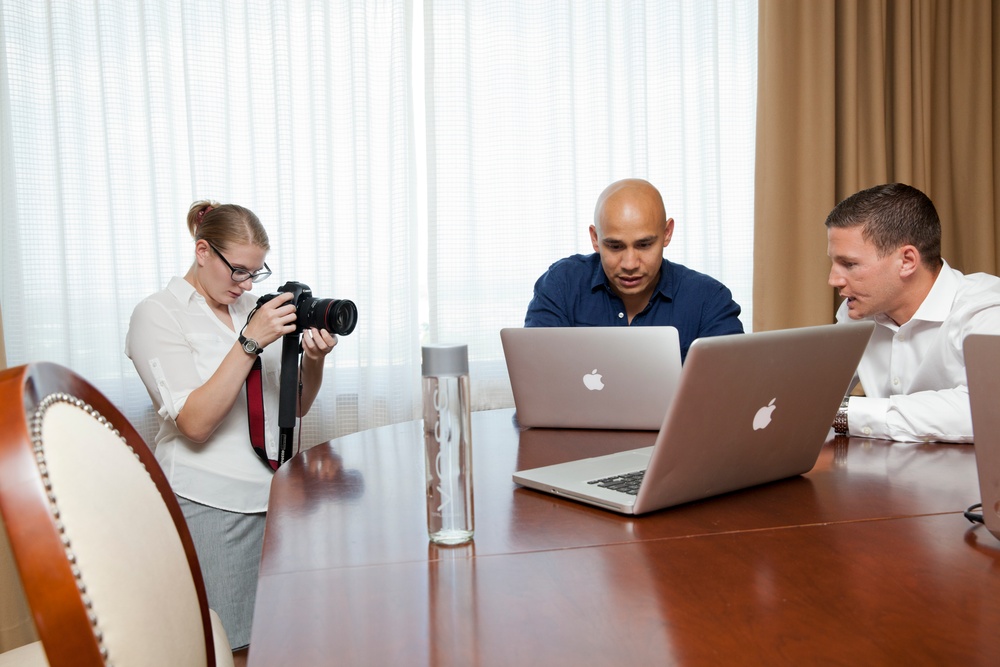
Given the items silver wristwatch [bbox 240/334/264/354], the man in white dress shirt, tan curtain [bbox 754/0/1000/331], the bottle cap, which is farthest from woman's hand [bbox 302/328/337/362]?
tan curtain [bbox 754/0/1000/331]

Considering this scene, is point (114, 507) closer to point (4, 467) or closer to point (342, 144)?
point (4, 467)

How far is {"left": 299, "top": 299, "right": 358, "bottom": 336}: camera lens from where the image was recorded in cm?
181

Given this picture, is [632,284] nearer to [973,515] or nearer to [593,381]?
[593,381]

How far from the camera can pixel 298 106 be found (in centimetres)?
263

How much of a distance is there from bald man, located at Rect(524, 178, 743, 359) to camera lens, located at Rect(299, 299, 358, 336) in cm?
60

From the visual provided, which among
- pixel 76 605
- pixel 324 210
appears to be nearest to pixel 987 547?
pixel 76 605

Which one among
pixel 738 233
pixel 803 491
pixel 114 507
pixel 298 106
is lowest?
pixel 803 491

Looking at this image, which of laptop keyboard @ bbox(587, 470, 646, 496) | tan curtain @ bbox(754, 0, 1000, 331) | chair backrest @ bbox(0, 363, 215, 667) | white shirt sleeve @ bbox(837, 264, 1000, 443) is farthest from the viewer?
tan curtain @ bbox(754, 0, 1000, 331)

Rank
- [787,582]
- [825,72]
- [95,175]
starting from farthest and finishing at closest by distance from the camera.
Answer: [825,72] < [95,175] < [787,582]

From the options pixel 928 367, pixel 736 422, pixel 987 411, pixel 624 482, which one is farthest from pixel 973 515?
pixel 928 367

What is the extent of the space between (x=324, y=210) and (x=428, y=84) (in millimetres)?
550

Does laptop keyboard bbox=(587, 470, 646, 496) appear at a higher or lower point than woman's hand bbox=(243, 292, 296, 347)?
lower

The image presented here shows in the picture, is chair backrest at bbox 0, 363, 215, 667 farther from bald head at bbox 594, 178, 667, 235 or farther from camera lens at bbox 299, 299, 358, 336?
bald head at bbox 594, 178, 667, 235

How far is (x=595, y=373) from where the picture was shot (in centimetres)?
156
